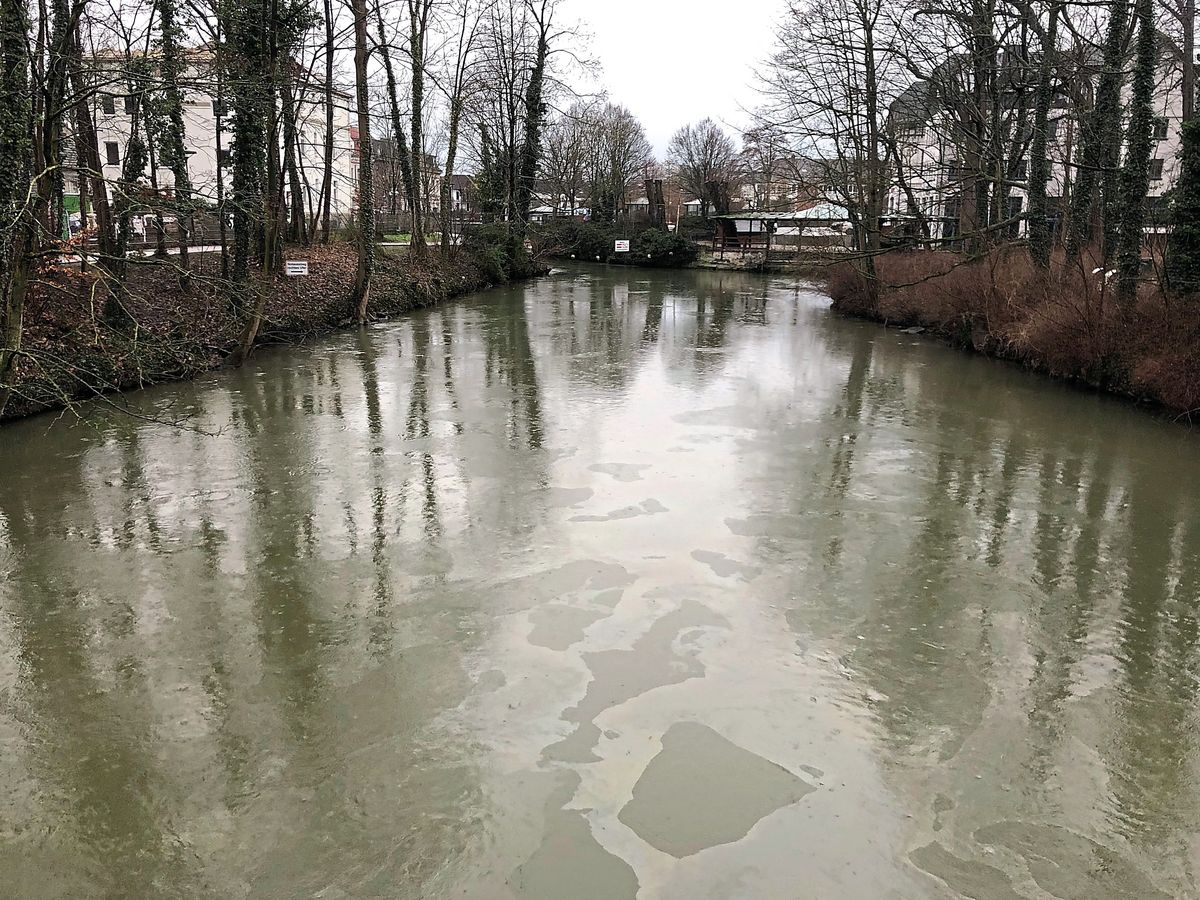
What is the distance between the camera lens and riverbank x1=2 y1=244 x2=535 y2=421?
10.8 m

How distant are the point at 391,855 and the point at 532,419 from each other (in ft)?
28.2

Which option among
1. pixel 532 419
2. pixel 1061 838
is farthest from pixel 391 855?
pixel 532 419

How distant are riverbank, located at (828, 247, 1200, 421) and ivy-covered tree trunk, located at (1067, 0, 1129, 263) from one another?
69cm

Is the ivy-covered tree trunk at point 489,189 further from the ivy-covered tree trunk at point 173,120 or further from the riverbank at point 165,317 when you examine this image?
the ivy-covered tree trunk at point 173,120

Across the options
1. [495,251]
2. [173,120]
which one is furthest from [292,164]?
[495,251]

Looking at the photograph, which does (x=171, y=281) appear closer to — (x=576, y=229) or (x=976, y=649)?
(x=976, y=649)

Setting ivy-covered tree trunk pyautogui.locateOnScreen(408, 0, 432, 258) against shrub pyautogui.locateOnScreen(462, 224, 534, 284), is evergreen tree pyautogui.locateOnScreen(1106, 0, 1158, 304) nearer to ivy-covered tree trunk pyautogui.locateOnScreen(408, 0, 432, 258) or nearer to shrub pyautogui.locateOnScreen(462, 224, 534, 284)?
ivy-covered tree trunk pyautogui.locateOnScreen(408, 0, 432, 258)

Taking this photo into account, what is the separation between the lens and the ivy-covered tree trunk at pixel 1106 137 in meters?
14.1

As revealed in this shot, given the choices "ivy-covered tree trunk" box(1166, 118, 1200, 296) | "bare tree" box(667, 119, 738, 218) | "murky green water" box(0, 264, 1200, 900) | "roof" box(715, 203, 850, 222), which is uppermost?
"bare tree" box(667, 119, 738, 218)

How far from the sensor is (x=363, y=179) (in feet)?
68.3

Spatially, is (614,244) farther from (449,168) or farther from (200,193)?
(200,193)

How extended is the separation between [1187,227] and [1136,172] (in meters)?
1.44

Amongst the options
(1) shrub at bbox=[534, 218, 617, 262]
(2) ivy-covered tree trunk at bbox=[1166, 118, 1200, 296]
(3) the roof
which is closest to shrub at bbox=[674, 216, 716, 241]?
(1) shrub at bbox=[534, 218, 617, 262]

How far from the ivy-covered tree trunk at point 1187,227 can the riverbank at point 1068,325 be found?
0.33 meters
